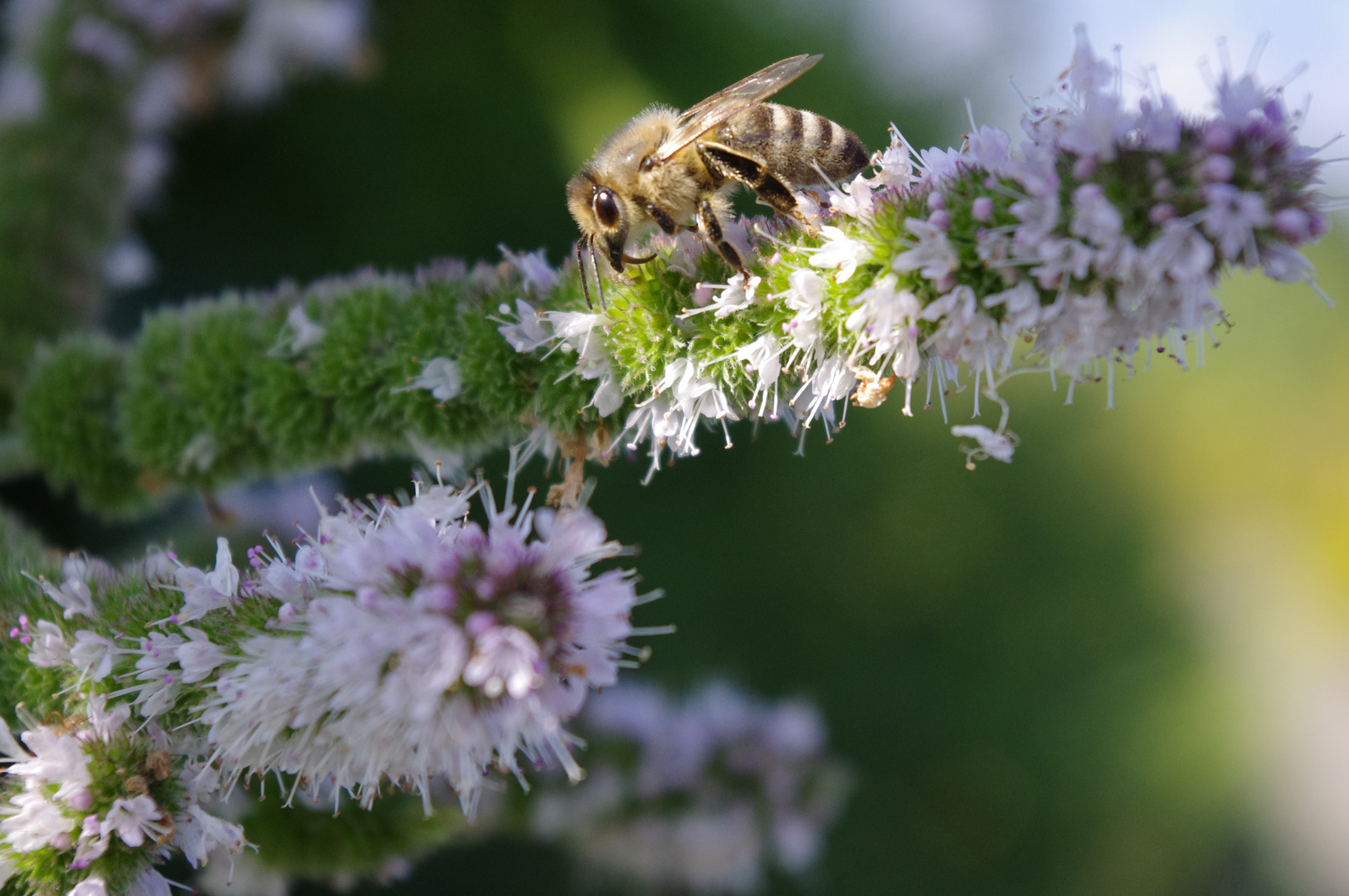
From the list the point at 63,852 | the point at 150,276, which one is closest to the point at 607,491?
the point at 150,276

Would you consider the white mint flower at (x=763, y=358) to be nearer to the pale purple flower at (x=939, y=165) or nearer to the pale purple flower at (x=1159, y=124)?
the pale purple flower at (x=939, y=165)

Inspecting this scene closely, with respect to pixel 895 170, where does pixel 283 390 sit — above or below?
below

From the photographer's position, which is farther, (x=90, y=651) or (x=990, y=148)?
(x=90, y=651)

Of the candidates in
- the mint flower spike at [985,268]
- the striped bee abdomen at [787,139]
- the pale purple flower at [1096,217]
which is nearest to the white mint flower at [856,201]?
the mint flower spike at [985,268]

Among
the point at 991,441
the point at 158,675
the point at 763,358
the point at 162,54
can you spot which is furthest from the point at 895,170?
the point at 162,54

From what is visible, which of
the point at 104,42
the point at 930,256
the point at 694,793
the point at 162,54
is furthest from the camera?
the point at 162,54

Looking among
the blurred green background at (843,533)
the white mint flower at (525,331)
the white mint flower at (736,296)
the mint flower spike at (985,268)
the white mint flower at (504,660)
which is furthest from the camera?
the blurred green background at (843,533)

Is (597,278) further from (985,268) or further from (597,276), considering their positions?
(985,268)
